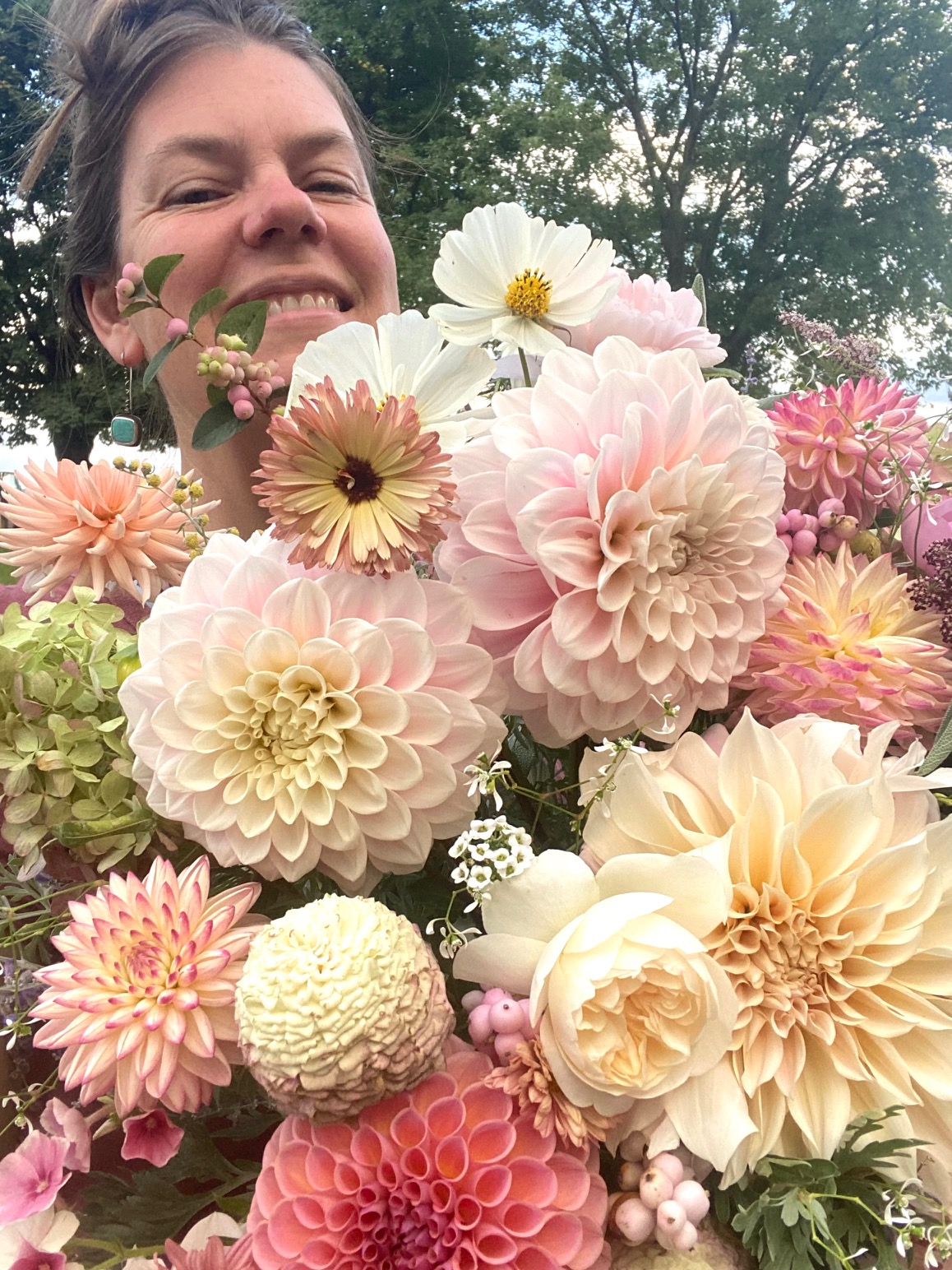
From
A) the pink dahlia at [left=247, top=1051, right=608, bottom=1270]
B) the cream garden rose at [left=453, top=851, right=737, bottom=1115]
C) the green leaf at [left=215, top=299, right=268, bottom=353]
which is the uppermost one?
the green leaf at [left=215, top=299, right=268, bottom=353]

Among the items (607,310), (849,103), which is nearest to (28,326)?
(849,103)

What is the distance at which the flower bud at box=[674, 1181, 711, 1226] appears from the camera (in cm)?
31

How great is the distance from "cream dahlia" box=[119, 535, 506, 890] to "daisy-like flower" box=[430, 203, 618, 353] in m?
0.16

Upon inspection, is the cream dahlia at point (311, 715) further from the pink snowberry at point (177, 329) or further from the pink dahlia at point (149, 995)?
the pink snowberry at point (177, 329)

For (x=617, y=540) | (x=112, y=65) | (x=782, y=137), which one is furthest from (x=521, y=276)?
(x=782, y=137)

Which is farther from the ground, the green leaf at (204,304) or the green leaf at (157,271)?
the green leaf at (157,271)

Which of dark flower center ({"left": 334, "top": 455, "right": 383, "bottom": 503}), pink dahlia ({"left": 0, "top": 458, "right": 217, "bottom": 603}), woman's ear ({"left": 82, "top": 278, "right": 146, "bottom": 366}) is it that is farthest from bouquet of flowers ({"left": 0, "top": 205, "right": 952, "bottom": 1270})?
woman's ear ({"left": 82, "top": 278, "right": 146, "bottom": 366})

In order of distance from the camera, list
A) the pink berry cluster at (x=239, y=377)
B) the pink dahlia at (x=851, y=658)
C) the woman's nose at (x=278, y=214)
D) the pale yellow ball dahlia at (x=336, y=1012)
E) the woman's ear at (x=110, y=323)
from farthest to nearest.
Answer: the woman's ear at (x=110, y=323)
the woman's nose at (x=278, y=214)
the pink berry cluster at (x=239, y=377)
the pink dahlia at (x=851, y=658)
the pale yellow ball dahlia at (x=336, y=1012)

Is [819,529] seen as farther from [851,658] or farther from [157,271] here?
[157,271]

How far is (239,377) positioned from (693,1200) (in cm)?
46

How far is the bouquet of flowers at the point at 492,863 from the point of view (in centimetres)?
33

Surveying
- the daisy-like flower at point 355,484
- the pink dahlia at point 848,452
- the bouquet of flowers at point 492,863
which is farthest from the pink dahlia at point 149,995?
the pink dahlia at point 848,452

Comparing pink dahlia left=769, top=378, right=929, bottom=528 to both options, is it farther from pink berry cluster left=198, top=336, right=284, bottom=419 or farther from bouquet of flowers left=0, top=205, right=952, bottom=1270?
pink berry cluster left=198, top=336, right=284, bottom=419

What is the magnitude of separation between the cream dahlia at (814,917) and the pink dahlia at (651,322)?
23 cm
